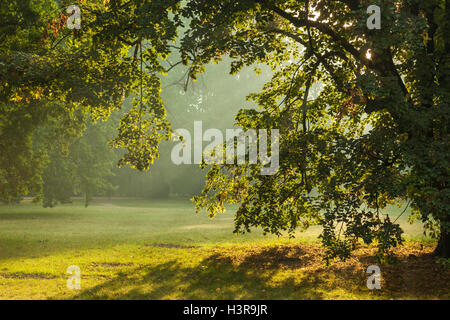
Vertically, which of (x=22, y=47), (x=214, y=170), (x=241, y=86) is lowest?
(x=214, y=170)

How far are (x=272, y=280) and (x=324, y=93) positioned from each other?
568cm

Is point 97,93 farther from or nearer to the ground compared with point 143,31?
nearer to the ground

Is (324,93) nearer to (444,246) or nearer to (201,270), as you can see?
(444,246)

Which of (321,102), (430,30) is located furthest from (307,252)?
(430,30)

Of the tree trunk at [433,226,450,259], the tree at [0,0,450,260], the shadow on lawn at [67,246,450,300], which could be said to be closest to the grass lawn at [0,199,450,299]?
the shadow on lawn at [67,246,450,300]

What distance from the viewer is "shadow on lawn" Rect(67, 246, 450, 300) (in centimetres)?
768

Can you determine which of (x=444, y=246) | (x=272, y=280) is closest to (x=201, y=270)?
(x=272, y=280)

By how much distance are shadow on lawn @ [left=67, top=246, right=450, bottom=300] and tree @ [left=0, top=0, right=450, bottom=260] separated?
0.78 metres

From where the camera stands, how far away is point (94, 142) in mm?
30188

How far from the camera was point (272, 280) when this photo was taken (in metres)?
8.86

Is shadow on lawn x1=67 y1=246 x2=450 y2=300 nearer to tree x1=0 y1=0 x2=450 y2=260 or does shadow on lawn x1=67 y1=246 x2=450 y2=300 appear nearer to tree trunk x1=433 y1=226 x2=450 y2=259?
tree trunk x1=433 y1=226 x2=450 y2=259
